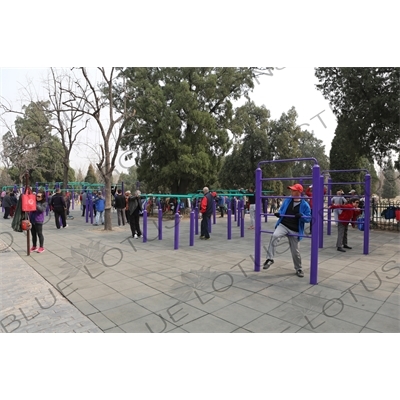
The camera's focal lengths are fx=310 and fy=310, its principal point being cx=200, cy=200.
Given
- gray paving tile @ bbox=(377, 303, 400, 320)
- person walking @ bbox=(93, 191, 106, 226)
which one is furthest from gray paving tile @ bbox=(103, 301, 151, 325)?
person walking @ bbox=(93, 191, 106, 226)

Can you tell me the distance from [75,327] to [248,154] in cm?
1953

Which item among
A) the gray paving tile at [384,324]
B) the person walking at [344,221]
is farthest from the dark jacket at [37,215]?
the gray paving tile at [384,324]

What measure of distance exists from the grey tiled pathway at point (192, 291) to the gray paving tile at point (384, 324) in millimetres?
11

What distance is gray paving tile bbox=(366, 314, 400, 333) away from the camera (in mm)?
3275

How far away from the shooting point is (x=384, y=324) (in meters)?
3.38

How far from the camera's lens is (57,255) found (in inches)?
274

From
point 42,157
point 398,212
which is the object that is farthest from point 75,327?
point 42,157

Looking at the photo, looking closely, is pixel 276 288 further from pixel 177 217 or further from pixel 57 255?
pixel 57 255

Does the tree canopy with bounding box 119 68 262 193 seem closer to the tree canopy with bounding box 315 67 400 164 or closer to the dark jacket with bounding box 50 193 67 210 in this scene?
the dark jacket with bounding box 50 193 67 210

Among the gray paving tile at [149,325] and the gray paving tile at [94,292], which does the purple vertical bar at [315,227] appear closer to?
the gray paving tile at [149,325]

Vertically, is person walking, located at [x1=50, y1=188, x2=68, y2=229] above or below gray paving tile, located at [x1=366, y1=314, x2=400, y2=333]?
above

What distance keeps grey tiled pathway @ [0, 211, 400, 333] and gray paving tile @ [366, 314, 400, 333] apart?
0.03ft

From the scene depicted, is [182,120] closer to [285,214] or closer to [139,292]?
[285,214]

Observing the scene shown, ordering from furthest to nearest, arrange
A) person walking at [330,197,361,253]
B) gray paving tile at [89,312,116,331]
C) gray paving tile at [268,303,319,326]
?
person walking at [330,197,361,253] → gray paving tile at [268,303,319,326] → gray paving tile at [89,312,116,331]
